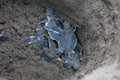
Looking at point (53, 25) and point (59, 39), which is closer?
point (59, 39)

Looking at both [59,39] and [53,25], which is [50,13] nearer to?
[53,25]

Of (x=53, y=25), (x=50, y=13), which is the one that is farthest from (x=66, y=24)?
(x=50, y=13)

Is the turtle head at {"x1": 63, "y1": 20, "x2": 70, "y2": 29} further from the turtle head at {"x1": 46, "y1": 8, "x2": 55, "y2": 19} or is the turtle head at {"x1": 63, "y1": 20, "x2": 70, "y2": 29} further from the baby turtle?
the turtle head at {"x1": 46, "y1": 8, "x2": 55, "y2": 19}

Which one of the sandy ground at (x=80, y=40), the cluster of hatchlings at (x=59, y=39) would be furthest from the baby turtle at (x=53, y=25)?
the sandy ground at (x=80, y=40)

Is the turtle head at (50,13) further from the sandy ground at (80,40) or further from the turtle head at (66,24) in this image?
the turtle head at (66,24)

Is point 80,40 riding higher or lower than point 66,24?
lower

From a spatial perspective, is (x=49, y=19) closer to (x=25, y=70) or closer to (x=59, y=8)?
(x=59, y=8)
